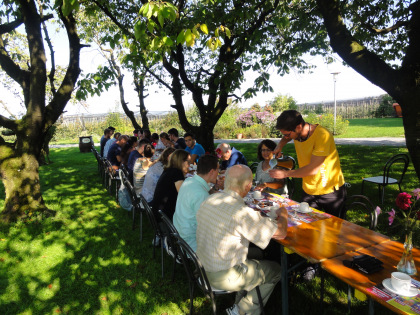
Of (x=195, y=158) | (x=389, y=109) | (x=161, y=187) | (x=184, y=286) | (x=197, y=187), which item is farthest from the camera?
(x=389, y=109)

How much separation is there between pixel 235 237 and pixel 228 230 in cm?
8

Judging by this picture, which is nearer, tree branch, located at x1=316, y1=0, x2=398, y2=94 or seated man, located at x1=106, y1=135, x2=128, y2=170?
tree branch, located at x1=316, y1=0, x2=398, y2=94

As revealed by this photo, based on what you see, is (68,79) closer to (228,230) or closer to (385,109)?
(228,230)

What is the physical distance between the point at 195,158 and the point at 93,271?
11.9 feet

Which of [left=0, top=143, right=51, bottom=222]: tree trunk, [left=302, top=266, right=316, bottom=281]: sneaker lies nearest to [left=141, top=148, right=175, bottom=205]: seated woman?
[left=302, top=266, right=316, bottom=281]: sneaker

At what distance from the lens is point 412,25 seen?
3.39 metres

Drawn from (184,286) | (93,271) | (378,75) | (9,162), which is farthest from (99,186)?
(378,75)

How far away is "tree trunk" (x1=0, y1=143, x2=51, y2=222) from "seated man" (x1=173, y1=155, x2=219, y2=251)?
3.99 metres

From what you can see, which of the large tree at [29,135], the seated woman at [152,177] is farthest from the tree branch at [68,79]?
the seated woman at [152,177]

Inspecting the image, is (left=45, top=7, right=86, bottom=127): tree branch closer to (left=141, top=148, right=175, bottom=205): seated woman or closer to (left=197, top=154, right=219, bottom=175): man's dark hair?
(left=141, top=148, right=175, bottom=205): seated woman

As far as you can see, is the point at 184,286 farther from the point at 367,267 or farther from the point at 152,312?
the point at 367,267

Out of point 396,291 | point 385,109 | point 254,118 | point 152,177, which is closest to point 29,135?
point 152,177

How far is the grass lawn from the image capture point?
2.95 m

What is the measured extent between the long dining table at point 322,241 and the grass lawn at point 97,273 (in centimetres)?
29
